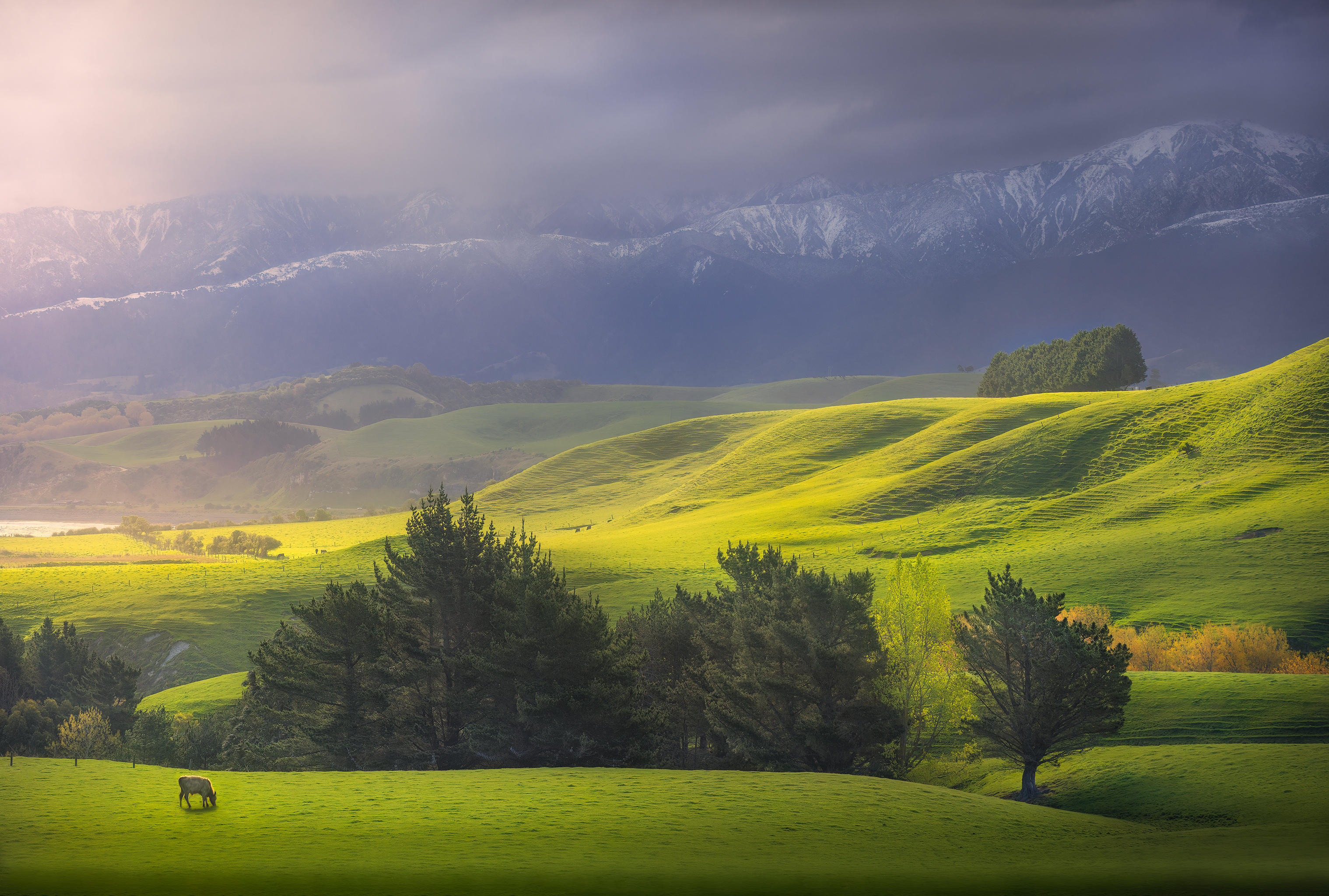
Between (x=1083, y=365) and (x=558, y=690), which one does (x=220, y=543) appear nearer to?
(x=558, y=690)

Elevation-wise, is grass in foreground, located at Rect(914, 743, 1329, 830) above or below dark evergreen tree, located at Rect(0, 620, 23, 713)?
below

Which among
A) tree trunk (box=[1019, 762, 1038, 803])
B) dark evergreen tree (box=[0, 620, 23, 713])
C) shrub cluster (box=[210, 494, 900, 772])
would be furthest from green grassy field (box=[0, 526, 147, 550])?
tree trunk (box=[1019, 762, 1038, 803])

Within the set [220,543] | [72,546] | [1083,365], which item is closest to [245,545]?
[220,543]

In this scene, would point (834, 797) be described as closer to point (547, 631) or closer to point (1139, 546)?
point (547, 631)

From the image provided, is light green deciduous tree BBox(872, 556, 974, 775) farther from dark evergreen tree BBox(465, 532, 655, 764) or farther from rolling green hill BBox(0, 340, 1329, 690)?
rolling green hill BBox(0, 340, 1329, 690)

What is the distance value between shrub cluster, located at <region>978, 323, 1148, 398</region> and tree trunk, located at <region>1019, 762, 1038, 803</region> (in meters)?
128

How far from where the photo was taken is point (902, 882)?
22.0 m

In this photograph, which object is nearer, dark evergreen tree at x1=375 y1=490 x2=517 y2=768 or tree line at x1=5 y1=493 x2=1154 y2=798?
Result: tree line at x1=5 y1=493 x2=1154 y2=798

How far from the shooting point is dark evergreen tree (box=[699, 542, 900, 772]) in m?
39.1

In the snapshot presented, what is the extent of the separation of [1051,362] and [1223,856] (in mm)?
157936

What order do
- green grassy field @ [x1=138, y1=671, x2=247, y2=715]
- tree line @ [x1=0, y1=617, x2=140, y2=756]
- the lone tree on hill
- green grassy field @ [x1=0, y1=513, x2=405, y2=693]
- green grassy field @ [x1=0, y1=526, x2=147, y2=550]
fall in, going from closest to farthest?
1. the lone tree on hill
2. tree line @ [x1=0, y1=617, x2=140, y2=756]
3. green grassy field @ [x1=138, y1=671, x2=247, y2=715]
4. green grassy field @ [x1=0, y1=513, x2=405, y2=693]
5. green grassy field @ [x1=0, y1=526, x2=147, y2=550]

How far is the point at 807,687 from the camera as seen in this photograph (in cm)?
3966

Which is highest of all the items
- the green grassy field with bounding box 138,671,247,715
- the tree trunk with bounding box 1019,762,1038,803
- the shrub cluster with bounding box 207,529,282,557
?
the shrub cluster with bounding box 207,529,282,557

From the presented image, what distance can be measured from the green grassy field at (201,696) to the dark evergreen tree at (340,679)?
27.0 metres
